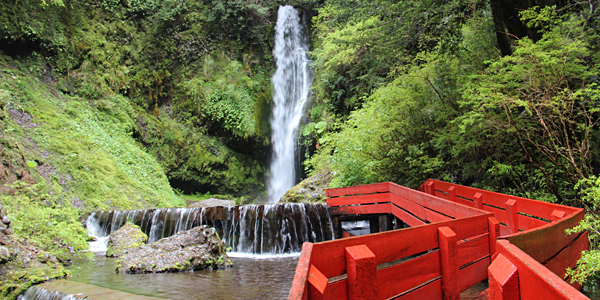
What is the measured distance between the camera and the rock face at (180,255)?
6238 millimetres

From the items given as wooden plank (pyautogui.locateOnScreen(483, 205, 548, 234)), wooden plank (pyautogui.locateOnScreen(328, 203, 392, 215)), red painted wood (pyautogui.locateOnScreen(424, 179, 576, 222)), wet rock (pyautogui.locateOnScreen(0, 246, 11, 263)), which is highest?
red painted wood (pyautogui.locateOnScreen(424, 179, 576, 222))

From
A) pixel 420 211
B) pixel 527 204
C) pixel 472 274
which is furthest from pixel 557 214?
pixel 420 211

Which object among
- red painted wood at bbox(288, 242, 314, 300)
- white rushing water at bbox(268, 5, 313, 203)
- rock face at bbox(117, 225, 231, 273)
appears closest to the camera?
red painted wood at bbox(288, 242, 314, 300)

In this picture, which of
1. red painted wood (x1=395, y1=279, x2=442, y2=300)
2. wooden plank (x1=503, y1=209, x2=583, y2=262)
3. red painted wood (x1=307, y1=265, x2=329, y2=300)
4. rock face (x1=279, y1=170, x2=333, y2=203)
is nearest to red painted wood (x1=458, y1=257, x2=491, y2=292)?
red painted wood (x1=395, y1=279, x2=442, y2=300)

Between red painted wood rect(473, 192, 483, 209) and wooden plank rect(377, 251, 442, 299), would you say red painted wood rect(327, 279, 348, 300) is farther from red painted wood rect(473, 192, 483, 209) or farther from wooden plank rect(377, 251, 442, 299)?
red painted wood rect(473, 192, 483, 209)

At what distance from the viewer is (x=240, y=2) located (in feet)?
66.1

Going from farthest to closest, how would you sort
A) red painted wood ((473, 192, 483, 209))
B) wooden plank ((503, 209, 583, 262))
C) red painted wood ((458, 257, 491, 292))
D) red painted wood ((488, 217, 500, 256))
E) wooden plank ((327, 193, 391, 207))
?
1. wooden plank ((327, 193, 391, 207))
2. red painted wood ((473, 192, 483, 209))
3. red painted wood ((488, 217, 500, 256))
4. red painted wood ((458, 257, 491, 292))
5. wooden plank ((503, 209, 583, 262))

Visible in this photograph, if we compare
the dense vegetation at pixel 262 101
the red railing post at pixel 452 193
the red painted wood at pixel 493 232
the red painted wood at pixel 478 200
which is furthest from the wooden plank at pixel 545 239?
the red railing post at pixel 452 193

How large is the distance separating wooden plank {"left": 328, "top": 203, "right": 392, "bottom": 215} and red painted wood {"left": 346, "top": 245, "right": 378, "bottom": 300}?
17.8ft

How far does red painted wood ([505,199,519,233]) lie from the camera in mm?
4281

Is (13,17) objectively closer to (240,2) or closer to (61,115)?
(61,115)

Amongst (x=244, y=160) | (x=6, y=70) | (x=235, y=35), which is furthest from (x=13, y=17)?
(x=244, y=160)

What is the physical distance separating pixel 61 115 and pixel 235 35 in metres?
11.1

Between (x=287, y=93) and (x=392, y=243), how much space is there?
738 inches
